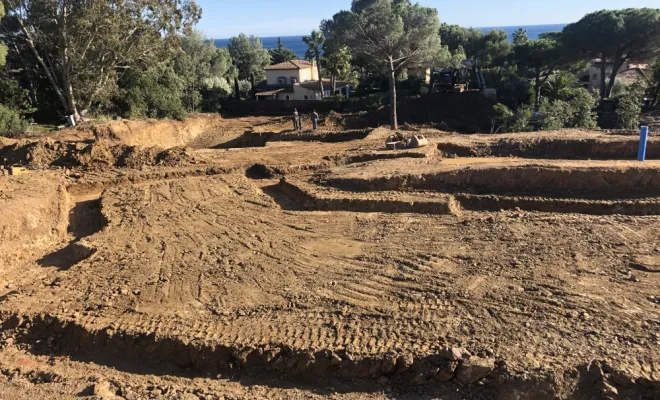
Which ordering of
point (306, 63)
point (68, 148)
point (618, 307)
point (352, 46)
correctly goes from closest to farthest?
point (618, 307) < point (68, 148) < point (352, 46) < point (306, 63)

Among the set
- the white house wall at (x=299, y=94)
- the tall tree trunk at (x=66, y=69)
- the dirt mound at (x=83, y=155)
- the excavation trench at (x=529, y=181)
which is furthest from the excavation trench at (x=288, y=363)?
the white house wall at (x=299, y=94)

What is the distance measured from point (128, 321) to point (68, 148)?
1121 cm

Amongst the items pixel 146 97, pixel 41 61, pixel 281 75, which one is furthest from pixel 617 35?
pixel 41 61

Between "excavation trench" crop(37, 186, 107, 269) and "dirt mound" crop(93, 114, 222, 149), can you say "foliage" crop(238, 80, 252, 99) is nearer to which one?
"dirt mound" crop(93, 114, 222, 149)

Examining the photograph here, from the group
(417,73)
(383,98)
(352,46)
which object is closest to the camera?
(352,46)

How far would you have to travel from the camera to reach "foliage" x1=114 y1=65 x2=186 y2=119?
27.2 meters

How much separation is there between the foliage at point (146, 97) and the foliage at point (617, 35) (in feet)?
81.5

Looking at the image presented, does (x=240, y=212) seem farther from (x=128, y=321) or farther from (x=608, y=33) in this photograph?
(x=608, y=33)

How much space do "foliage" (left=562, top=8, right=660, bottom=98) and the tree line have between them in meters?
0.06

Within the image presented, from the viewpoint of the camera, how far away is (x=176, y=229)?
1190cm

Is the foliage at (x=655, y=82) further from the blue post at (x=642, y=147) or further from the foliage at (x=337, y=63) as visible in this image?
the foliage at (x=337, y=63)

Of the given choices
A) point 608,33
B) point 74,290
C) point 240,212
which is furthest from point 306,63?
point 74,290

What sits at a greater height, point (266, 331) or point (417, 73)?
point (417, 73)

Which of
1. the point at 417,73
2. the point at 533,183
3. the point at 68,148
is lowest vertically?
the point at 533,183
